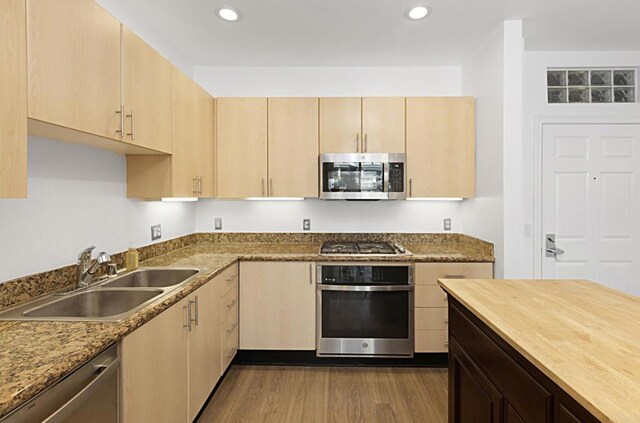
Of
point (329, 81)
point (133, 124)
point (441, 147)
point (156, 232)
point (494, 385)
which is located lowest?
point (494, 385)

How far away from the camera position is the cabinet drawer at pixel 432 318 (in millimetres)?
2799

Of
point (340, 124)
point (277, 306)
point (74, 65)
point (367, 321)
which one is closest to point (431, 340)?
point (367, 321)

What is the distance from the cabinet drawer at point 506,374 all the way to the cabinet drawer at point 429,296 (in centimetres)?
112

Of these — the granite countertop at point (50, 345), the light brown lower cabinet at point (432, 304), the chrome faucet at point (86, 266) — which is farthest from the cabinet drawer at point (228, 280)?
the light brown lower cabinet at point (432, 304)

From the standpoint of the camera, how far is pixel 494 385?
1293 mm

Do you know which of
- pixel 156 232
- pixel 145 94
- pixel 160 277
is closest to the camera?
pixel 145 94

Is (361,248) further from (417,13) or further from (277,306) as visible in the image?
(417,13)

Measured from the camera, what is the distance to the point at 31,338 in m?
1.18

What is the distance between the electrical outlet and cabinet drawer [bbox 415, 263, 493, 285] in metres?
2.03

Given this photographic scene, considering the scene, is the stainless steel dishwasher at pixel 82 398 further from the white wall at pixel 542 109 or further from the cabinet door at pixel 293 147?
the white wall at pixel 542 109

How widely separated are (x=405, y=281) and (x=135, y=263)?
193cm

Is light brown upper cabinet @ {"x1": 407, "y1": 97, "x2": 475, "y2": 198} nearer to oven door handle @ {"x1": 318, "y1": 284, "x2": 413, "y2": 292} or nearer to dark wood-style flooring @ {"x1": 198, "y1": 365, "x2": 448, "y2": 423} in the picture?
oven door handle @ {"x1": 318, "y1": 284, "x2": 413, "y2": 292}

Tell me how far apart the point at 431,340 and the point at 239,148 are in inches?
89.4

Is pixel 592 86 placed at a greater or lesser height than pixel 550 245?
greater
